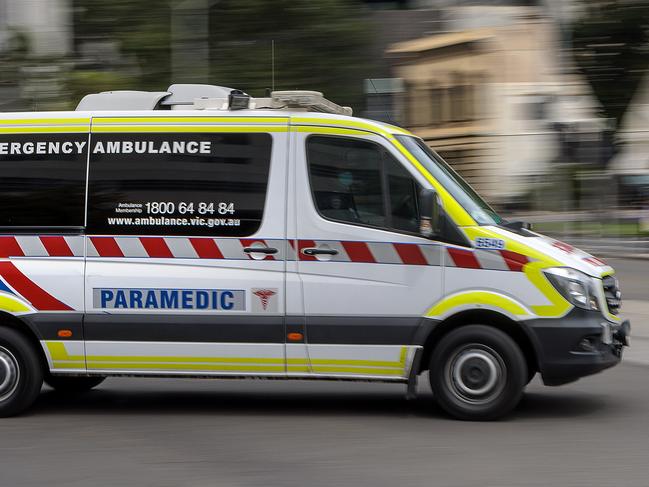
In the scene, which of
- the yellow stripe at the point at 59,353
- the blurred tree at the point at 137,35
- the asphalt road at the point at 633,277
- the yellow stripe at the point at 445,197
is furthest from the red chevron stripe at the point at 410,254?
the blurred tree at the point at 137,35

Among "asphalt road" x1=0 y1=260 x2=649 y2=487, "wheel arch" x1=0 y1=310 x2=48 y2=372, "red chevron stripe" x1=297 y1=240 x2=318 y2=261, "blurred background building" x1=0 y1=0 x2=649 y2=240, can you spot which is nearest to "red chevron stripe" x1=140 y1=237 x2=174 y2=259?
"red chevron stripe" x1=297 y1=240 x2=318 y2=261

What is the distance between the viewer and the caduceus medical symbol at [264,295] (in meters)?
7.61

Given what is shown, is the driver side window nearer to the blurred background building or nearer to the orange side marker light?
the orange side marker light

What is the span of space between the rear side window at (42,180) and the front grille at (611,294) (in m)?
3.52

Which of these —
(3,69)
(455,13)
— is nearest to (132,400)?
(3,69)

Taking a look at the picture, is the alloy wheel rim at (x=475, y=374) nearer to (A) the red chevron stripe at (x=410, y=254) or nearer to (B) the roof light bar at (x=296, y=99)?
(A) the red chevron stripe at (x=410, y=254)

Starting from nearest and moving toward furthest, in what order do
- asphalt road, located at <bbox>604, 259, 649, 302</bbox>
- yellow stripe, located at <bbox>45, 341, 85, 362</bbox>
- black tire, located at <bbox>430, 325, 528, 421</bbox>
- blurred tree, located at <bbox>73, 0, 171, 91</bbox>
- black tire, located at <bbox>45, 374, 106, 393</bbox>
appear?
black tire, located at <bbox>430, 325, 528, 421</bbox> → yellow stripe, located at <bbox>45, 341, 85, 362</bbox> → black tire, located at <bbox>45, 374, 106, 393</bbox> → asphalt road, located at <bbox>604, 259, 649, 302</bbox> → blurred tree, located at <bbox>73, 0, 171, 91</bbox>

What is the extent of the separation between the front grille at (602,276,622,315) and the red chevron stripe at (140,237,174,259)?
113 inches

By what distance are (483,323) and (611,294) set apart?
2.94 ft

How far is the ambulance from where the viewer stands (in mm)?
7492

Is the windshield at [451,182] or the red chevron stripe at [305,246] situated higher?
the windshield at [451,182]

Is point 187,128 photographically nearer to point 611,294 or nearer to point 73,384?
point 73,384

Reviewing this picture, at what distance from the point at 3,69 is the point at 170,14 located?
3.84 metres

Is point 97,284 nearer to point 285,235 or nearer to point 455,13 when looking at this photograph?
point 285,235
